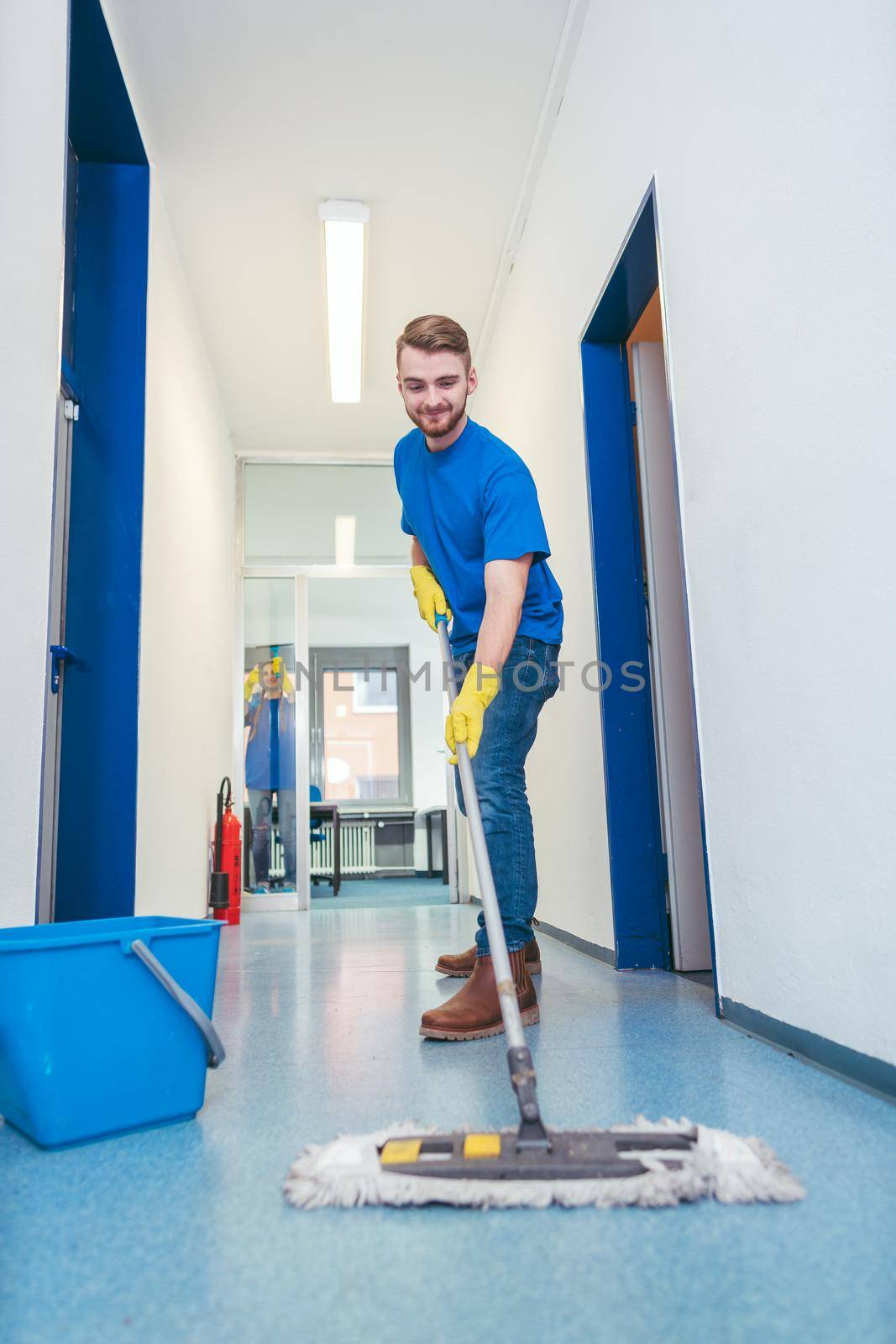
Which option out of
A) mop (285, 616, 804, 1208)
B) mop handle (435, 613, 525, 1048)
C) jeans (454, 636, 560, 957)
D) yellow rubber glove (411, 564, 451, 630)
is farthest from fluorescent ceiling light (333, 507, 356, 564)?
mop (285, 616, 804, 1208)

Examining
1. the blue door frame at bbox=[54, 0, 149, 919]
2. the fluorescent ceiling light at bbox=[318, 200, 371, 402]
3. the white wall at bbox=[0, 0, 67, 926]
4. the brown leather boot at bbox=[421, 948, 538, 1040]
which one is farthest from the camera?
the fluorescent ceiling light at bbox=[318, 200, 371, 402]

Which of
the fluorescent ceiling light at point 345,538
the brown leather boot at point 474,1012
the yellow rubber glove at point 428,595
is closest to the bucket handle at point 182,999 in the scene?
the brown leather boot at point 474,1012

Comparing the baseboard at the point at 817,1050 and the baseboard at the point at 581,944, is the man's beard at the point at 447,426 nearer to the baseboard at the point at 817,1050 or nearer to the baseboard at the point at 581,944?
the baseboard at the point at 817,1050

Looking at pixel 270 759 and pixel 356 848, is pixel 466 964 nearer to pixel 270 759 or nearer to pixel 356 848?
pixel 270 759

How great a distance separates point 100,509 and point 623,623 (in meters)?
1.54

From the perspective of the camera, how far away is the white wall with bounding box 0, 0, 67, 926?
1.47 m

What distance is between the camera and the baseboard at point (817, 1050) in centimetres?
118

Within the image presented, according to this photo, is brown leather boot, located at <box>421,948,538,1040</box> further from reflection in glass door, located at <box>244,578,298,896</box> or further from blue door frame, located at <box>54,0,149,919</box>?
reflection in glass door, located at <box>244,578,298,896</box>

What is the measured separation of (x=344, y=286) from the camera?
402 cm

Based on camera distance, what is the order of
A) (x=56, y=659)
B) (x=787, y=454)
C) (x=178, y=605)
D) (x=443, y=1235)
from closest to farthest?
(x=443, y=1235)
(x=787, y=454)
(x=56, y=659)
(x=178, y=605)

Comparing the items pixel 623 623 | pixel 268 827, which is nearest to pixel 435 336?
pixel 623 623

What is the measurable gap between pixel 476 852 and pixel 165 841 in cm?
223

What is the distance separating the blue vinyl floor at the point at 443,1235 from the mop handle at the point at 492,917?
0.15 m

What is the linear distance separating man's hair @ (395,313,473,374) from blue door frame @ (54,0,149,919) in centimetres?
128
